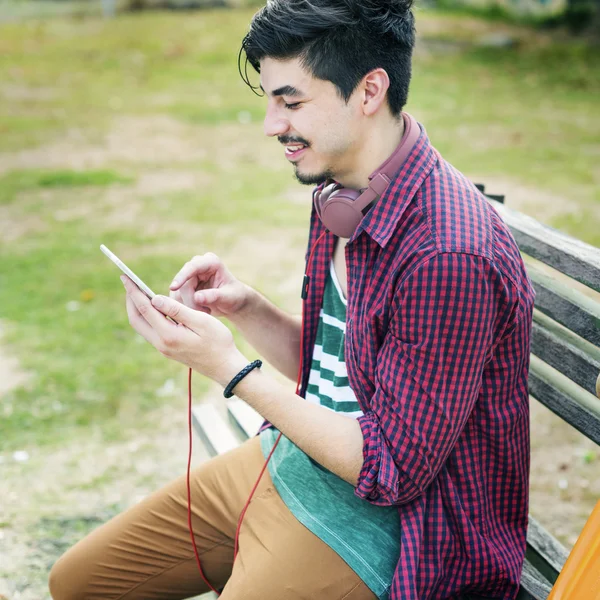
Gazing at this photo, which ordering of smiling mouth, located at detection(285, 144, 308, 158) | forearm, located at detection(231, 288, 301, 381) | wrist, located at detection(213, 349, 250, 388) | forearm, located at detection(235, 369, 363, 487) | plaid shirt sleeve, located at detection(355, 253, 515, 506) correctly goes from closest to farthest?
plaid shirt sleeve, located at detection(355, 253, 515, 506)
forearm, located at detection(235, 369, 363, 487)
wrist, located at detection(213, 349, 250, 388)
smiling mouth, located at detection(285, 144, 308, 158)
forearm, located at detection(231, 288, 301, 381)

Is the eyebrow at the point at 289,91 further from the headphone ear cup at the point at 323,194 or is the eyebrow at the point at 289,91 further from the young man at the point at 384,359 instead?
the headphone ear cup at the point at 323,194

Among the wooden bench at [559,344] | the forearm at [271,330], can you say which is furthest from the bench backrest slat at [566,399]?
the forearm at [271,330]

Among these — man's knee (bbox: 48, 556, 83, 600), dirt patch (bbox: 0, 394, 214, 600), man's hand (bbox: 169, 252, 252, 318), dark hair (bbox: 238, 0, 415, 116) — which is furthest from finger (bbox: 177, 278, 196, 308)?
dirt patch (bbox: 0, 394, 214, 600)

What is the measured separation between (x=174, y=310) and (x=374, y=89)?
74cm

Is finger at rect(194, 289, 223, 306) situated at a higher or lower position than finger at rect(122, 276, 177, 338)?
lower

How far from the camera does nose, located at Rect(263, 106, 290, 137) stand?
204 cm

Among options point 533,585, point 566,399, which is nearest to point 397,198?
point 566,399

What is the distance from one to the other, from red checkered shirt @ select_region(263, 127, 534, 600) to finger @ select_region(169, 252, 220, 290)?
0.51 metres

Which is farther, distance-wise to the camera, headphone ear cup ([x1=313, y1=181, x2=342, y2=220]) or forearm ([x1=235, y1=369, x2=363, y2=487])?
headphone ear cup ([x1=313, y1=181, x2=342, y2=220])

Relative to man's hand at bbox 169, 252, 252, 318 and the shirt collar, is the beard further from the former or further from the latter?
man's hand at bbox 169, 252, 252, 318

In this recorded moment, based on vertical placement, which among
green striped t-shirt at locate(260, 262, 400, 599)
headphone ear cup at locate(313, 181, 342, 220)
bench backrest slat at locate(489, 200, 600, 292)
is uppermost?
headphone ear cup at locate(313, 181, 342, 220)

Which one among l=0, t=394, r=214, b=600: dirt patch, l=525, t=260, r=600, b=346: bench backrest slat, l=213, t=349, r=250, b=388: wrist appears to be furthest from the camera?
l=0, t=394, r=214, b=600: dirt patch

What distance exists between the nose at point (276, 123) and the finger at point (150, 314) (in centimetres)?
52

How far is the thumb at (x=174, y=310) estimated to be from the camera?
192 cm
